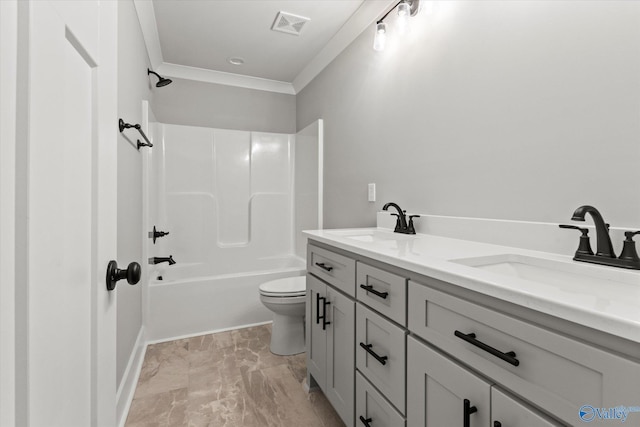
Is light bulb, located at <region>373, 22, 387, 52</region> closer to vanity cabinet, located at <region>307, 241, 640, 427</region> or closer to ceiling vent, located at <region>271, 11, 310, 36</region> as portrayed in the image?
ceiling vent, located at <region>271, 11, 310, 36</region>

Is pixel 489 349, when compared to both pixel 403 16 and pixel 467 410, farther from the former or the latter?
pixel 403 16

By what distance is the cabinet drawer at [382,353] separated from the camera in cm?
100

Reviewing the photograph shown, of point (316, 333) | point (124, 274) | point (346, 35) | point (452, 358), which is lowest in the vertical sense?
point (316, 333)

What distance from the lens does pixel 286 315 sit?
2238 mm

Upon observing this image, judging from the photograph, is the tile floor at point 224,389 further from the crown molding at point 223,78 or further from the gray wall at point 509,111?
the crown molding at point 223,78

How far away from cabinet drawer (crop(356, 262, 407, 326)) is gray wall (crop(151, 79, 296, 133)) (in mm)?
2716

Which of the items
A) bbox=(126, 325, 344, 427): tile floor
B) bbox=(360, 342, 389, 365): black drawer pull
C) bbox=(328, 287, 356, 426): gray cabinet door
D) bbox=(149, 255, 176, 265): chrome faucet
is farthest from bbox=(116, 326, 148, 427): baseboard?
bbox=(360, 342, 389, 365): black drawer pull

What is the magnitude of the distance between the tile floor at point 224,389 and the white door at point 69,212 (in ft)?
3.28

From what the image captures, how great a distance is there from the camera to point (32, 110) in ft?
1.27

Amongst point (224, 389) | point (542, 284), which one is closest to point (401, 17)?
point (542, 284)

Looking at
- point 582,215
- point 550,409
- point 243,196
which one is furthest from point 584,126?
point 243,196

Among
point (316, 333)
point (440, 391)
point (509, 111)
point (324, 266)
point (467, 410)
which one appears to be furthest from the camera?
point (316, 333)

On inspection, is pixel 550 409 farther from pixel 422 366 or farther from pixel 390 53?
pixel 390 53

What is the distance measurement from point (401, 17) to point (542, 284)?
1585 millimetres
